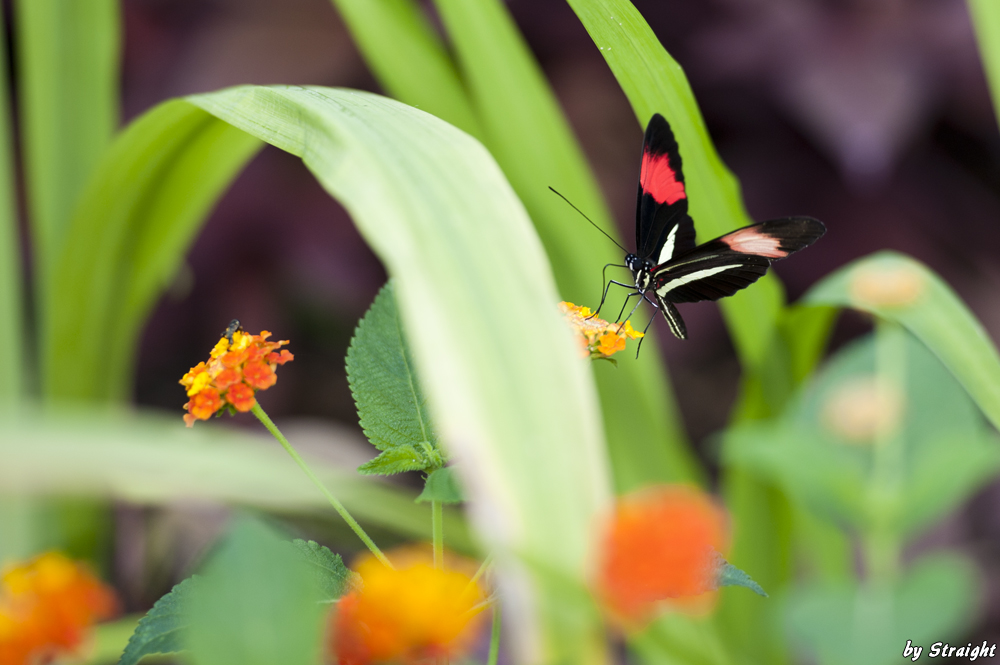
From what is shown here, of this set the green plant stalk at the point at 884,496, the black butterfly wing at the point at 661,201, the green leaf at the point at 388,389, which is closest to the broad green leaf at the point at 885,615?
the green plant stalk at the point at 884,496

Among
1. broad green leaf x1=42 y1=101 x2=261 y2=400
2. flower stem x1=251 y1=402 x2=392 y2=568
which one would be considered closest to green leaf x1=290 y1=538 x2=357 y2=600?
flower stem x1=251 y1=402 x2=392 y2=568

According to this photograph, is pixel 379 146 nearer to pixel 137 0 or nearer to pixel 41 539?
pixel 41 539

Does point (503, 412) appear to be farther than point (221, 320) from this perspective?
No

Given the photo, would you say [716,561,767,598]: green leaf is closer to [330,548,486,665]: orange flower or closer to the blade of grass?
Answer: [330,548,486,665]: orange flower

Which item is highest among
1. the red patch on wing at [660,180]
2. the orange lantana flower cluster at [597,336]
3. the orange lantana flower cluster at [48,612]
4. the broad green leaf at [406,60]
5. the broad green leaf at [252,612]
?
the broad green leaf at [406,60]

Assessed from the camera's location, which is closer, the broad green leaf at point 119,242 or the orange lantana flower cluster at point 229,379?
the orange lantana flower cluster at point 229,379

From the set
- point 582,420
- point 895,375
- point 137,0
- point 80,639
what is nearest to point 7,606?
point 80,639

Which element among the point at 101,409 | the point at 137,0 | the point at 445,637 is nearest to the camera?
the point at 445,637

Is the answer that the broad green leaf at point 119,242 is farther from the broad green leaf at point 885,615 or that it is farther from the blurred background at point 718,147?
the broad green leaf at point 885,615

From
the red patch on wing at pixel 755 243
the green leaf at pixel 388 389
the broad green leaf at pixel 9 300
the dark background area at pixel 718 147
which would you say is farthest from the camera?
the dark background area at pixel 718 147
